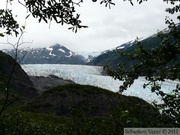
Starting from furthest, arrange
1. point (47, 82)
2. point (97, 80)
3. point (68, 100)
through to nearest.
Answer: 1. point (47, 82)
2. point (97, 80)
3. point (68, 100)

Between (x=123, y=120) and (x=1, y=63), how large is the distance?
104m

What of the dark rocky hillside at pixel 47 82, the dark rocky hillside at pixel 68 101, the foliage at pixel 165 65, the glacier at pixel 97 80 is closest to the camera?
the foliage at pixel 165 65

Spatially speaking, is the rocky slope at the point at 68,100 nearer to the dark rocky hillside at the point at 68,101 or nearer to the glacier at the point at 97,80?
the dark rocky hillside at the point at 68,101

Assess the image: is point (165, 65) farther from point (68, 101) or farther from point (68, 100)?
point (68, 100)

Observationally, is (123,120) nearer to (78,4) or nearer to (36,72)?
(78,4)

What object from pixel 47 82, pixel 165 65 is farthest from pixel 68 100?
pixel 47 82

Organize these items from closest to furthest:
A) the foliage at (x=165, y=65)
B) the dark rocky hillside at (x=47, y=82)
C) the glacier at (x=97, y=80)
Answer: the foliage at (x=165, y=65) → the glacier at (x=97, y=80) → the dark rocky hillside at (x=47, y=82)

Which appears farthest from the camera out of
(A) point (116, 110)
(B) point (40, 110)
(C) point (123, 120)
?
(B) point (40, 110)

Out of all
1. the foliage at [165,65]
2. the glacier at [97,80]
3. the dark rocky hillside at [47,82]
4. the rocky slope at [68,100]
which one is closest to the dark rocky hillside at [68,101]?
the rocky slope at [68,100]

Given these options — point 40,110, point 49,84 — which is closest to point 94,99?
point 40,110

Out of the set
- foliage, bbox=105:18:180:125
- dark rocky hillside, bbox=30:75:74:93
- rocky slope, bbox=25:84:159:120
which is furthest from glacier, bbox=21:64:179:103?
foliage, bbox=105:18:180:125

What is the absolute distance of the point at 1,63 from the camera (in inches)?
4183

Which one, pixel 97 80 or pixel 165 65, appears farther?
pixel 97 80

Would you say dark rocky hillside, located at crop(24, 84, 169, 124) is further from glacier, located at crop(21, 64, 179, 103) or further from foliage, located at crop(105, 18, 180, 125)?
foliage, located at crop(105, 18, 180, 125)
